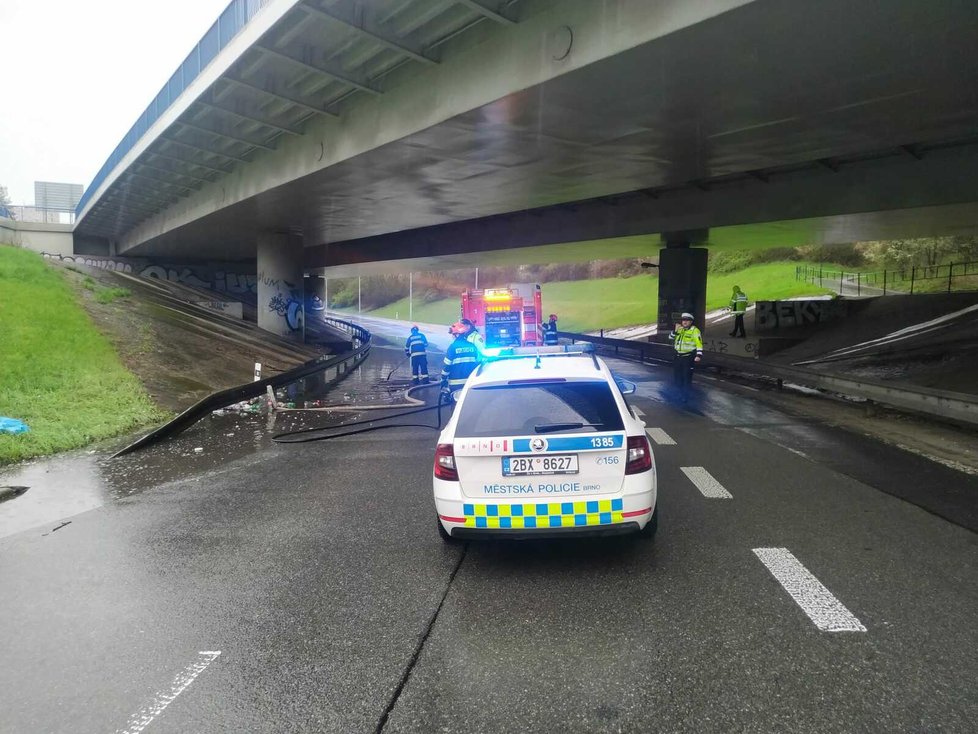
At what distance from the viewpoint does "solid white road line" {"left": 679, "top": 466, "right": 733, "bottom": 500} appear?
24.0 ft

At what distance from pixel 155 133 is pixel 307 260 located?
2761 cm

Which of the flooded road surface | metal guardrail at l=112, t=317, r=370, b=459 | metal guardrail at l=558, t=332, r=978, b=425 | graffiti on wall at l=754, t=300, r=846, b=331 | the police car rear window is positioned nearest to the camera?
the police car rear window

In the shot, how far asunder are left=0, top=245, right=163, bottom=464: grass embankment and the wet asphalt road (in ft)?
15.1

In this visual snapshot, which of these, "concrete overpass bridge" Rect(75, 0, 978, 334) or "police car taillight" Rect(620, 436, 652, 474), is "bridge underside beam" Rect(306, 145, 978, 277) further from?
"police car taillight" Rect(620, 436, 652, 474)

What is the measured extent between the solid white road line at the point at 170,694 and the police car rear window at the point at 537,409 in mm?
2272

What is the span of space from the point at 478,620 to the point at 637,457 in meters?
1.72

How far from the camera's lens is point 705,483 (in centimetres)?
787

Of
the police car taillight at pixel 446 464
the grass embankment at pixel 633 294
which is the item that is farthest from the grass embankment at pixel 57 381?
the grass embankment at pixel 633 294

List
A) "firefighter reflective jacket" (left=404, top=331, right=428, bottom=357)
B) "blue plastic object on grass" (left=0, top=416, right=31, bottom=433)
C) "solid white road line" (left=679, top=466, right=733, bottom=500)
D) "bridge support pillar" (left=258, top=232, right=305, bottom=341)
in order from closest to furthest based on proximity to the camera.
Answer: "solid white road line" (left=679, top=466, right=733, bottom=500) < "blue plastic object on grass" (left=0, top=416, right=31, bottom=433) < "firefighter reflective jacket" (left=404, top=331, right=428, bottom=357) < "bridge support pillar" (left=258, top=232, right=305, bottom=341)

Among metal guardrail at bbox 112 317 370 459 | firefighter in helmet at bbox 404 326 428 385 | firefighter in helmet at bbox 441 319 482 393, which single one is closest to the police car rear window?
metal guardrail at bbox 112 317 370 459

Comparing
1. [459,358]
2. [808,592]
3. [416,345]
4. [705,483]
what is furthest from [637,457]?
[416,345]

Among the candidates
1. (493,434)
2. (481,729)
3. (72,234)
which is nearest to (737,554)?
(493,434)

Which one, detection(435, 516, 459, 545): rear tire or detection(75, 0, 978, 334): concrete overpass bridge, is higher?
detection(75, 0, 978, 334): concrete overpass bridge

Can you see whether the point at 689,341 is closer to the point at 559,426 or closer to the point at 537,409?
the point at 537,409
